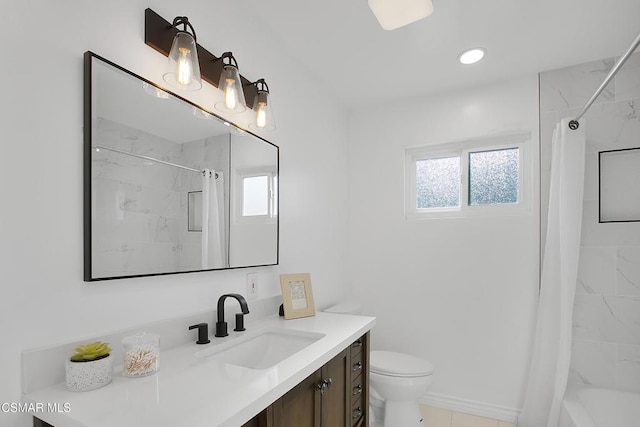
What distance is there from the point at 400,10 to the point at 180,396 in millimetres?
1675

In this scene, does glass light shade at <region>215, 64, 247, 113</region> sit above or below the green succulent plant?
above

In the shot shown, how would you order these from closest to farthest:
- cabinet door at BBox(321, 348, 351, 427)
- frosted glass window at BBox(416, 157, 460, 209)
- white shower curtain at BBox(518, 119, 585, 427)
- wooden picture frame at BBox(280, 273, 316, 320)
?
cabinet door at BBox(321, 348, 351, 427), wooden picture frame at BBox(280, 273, 316, 320), white shower curtain at BBox(518, 119, 585, 427), frosted glass window at BBox(416, 157, 460, 209)

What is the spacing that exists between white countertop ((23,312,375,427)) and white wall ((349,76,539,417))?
1.58 m

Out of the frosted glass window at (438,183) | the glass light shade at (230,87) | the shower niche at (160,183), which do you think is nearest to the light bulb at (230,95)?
the glass light shade at (230,87)

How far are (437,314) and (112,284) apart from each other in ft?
7.09

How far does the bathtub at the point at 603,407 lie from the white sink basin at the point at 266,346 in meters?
1.54

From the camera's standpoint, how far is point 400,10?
1.56 metres

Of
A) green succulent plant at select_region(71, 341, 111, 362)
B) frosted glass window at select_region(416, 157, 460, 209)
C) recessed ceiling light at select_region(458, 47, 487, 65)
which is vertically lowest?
green succulent plant at select_region(71, 341, 111, 362)

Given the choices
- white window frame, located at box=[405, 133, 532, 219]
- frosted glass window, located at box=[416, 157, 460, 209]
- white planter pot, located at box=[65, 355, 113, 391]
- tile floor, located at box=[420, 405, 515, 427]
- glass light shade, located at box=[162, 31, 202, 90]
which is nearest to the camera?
white planter pot, located at box=[65, 355, 113, 391]

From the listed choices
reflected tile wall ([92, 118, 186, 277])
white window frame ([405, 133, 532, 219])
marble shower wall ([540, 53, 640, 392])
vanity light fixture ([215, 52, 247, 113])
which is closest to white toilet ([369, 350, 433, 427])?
marble shower wall ([540, 53, 640, 392])

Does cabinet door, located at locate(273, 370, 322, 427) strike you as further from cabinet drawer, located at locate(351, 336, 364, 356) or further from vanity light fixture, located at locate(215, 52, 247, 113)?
vanity light fixture, located at locate(215, 52, 247, 113)

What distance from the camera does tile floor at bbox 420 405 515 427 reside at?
2.29 meters

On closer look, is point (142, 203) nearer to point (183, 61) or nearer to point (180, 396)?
point (183, 61)

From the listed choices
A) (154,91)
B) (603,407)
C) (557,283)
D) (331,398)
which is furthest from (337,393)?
(603,407)
